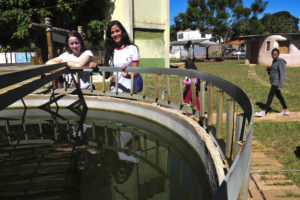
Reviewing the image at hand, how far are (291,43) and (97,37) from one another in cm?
1711

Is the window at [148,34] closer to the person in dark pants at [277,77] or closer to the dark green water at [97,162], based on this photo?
the person in dark pants at [277,77]

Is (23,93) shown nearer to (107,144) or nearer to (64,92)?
(107,144)

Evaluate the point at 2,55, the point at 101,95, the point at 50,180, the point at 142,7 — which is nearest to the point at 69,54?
the point at 101,95

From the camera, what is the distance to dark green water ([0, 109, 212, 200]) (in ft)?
9.71

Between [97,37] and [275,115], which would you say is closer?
[275,115]

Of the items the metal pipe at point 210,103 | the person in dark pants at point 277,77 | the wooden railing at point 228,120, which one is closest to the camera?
the wooden railing at point 228,120

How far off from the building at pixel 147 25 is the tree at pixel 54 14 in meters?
2.72

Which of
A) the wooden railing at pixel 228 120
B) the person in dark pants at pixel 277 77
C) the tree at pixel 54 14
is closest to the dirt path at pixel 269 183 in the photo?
the wooden railing at pixel 228 120

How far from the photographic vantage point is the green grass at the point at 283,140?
339 centimetres

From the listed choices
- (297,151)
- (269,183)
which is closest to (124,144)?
(269,183)

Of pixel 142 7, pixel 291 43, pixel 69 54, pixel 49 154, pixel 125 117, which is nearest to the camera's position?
pixel 49 154

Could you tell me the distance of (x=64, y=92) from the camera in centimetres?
716

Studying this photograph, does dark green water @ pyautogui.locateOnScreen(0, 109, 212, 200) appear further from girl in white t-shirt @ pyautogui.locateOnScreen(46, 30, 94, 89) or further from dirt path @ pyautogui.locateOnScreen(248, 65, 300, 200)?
girl in white t-shirt @ pyautogui.locateOnScreen(46, 30, 94, 89)

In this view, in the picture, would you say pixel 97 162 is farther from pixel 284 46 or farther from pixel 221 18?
pixel 221 18
